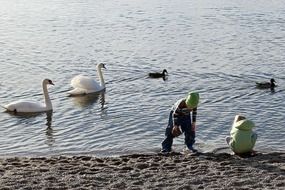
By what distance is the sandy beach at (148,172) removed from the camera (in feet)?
31.3

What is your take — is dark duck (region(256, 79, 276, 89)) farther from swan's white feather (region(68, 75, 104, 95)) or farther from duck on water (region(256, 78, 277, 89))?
swan's white feather (region(68, 75, 104, 95))

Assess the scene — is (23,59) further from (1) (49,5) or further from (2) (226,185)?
(1) (49,5)

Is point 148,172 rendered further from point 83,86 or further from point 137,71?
point 137,71

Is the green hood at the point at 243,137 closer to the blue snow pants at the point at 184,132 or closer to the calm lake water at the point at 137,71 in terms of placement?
the blue snow pants at the point at 184,132

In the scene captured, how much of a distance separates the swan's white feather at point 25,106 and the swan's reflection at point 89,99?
136 cm

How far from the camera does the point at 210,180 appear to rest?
31.9 feet

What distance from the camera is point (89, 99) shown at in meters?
19.6

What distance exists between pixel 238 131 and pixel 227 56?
45.4 ft

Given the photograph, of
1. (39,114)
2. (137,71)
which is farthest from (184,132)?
(137,71)

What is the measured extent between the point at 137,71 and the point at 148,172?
1244 cm

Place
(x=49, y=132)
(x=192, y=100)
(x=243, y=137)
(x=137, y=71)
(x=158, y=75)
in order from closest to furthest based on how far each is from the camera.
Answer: (x=192, y=100)
(x=243, y=137)
(x=49, y=132)
(x=158, y=75)
(x=137, y=71)

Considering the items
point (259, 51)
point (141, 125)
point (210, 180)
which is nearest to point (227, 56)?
point (259, 51)

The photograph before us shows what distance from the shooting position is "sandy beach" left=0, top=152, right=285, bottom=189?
31.3 ft

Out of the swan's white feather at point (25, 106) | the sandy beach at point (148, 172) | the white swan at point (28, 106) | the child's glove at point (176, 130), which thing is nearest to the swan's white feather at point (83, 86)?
the white swan at point (28, 106)
